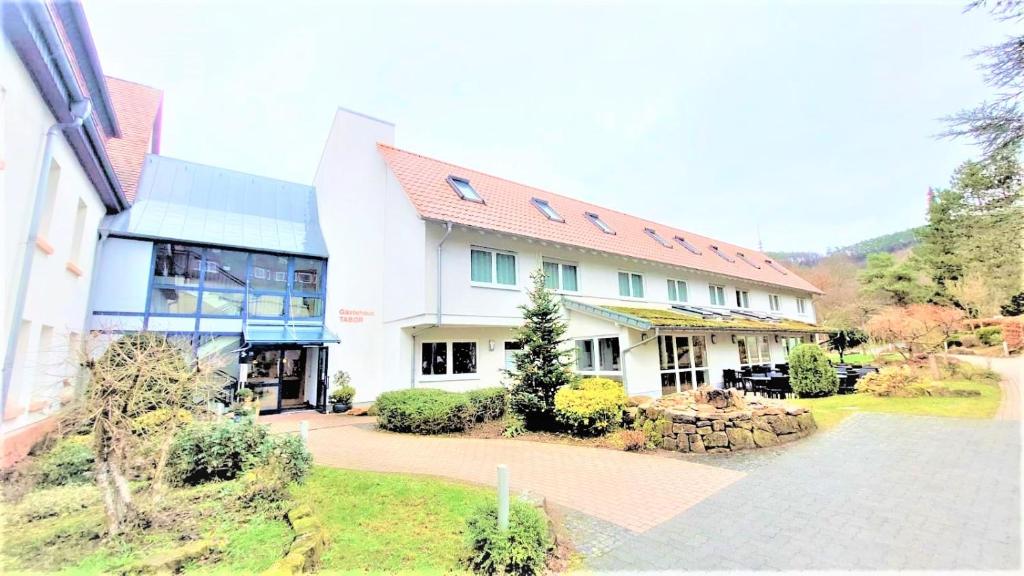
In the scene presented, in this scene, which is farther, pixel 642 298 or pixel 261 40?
pixel 642 298

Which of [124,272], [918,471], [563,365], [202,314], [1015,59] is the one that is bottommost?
[918,471]

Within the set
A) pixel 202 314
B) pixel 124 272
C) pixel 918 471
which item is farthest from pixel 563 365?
pixel 124 272

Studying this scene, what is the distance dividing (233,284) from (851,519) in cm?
1883

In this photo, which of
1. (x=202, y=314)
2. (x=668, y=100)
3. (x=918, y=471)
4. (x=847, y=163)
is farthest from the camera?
(x=847, y=163)

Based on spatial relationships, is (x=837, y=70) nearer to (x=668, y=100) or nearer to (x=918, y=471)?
(x=668, y=100)

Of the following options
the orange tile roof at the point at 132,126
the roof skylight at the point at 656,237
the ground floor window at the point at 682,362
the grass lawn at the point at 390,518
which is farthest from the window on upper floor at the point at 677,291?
the orange tile roof at the point at 132,126

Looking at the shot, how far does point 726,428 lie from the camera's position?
27.9ft

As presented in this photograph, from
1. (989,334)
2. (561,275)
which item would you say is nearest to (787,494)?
(561,275)

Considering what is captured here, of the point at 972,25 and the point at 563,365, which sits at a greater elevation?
the point at 972,25

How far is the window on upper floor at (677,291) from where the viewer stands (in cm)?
2062

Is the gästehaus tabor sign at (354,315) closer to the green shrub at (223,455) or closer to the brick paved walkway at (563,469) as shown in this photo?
the brick paved walkway at (563,469)

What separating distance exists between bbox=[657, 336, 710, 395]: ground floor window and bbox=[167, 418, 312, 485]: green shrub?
1226 cm

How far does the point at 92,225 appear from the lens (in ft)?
36.4

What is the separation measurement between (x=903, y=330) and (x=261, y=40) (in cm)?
2501
